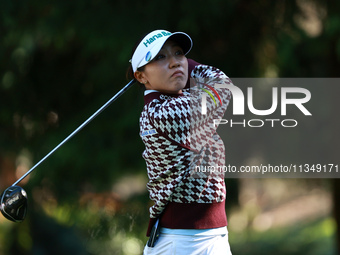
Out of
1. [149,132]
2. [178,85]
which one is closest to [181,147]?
[149,132]

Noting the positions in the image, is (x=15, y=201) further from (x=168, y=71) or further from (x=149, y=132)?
(x=168, y=71)

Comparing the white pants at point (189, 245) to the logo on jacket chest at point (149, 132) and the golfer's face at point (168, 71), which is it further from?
the golfer's face at point (168, 71)

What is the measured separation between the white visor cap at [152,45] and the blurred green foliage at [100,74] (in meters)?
2.72

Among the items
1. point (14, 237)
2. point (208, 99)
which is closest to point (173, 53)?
point (208, 99)

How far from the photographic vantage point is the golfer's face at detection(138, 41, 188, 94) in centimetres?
251

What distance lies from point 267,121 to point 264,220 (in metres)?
7.09

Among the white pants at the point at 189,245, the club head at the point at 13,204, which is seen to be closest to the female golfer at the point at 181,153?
the white pants at the point at 189,245

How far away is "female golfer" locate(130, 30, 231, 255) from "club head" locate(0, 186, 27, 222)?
687 mm

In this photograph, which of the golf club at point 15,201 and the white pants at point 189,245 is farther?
the golf club at point 15,201

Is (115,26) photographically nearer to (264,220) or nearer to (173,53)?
(173,53)

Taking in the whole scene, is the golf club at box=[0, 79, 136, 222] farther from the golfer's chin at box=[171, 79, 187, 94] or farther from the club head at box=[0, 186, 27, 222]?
the golfer's chin at box=[171, 79, 187, 94]

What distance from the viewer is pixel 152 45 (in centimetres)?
252

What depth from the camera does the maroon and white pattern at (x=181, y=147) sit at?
2.39 m

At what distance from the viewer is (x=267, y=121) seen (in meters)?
6.07
